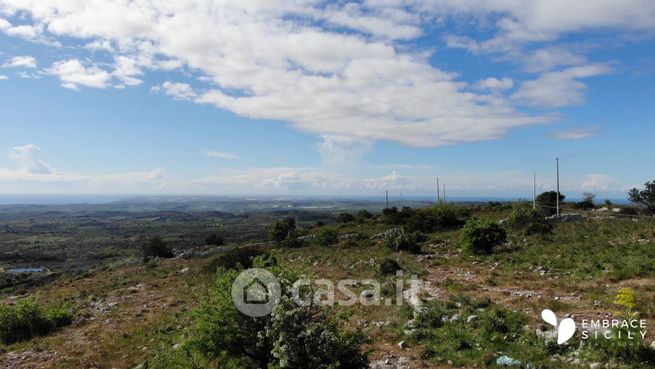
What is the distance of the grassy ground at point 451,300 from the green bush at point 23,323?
0.83 metres

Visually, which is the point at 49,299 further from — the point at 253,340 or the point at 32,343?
the point at 253,340

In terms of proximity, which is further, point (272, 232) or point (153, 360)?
point (272, 232)

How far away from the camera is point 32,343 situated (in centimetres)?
1423

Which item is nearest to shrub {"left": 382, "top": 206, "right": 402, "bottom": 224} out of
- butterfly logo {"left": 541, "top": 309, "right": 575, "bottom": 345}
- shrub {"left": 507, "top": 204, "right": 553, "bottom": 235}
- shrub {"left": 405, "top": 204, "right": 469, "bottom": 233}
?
shrub {"left": 405, "top": 204, "right": 469, "bottom": 233}

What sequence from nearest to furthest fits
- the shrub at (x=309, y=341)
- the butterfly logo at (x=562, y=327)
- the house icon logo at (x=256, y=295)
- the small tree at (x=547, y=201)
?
the shrub at (x=309, y=341), the house icon logo at (x=256, y=295), the butterfly logo at (x=562, y=327), the small tree at (x=547, y=201)

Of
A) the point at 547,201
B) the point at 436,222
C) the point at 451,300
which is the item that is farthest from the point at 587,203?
the point at 451,300

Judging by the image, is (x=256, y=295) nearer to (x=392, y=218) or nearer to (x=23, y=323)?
(x=23, y=323)

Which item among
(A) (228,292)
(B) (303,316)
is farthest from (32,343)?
(B) (303,316)

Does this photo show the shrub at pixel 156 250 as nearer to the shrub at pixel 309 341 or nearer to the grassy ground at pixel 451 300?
the grassy ground at pixel 451 300

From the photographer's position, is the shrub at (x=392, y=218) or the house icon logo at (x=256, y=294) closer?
the house icon logo at (x=256, y=294)

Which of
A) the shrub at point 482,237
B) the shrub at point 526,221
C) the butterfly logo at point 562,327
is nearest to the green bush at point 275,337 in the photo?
the butterfly logo at point 562,327

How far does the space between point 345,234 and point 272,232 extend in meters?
→ 9.22

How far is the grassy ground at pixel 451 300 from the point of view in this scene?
9.67m

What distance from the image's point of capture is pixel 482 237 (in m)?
23.3
